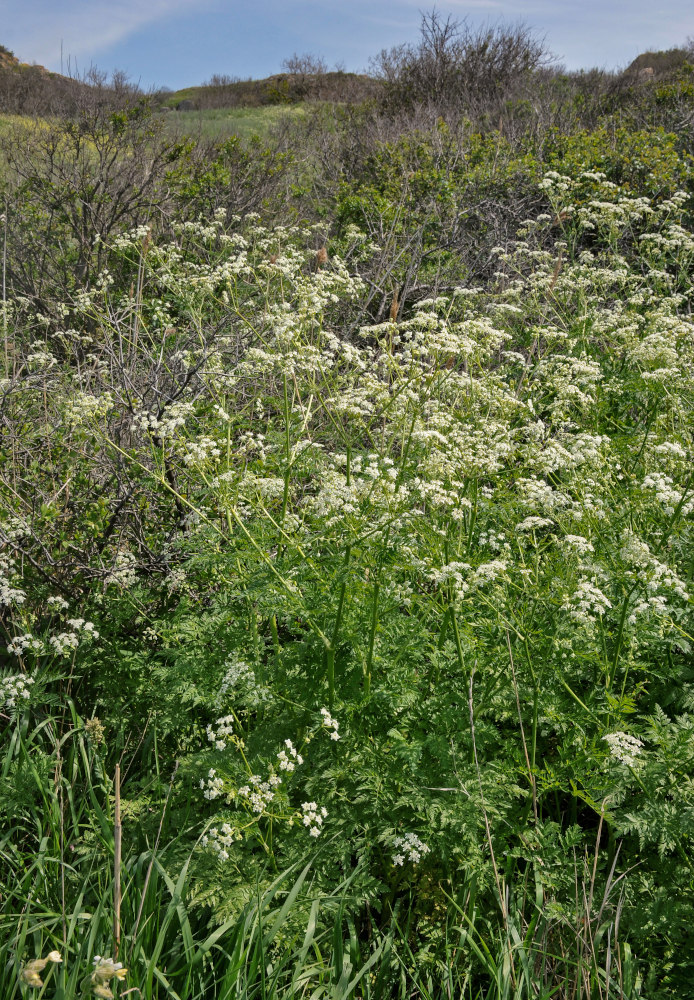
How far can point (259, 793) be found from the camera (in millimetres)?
2389

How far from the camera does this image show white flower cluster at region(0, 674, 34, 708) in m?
3.10

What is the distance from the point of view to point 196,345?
582 cm

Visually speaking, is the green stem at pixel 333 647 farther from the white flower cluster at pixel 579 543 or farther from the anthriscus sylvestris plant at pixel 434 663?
the white flower cluster at pixel 579 543

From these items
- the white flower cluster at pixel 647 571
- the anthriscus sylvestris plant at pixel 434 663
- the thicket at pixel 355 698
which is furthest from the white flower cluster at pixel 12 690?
the white flower cluster at pixel 647 571

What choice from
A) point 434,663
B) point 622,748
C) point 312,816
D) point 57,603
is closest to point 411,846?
point 312,816

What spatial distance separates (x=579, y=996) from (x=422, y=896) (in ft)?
2.18

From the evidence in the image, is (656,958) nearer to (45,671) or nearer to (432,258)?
(45,671)

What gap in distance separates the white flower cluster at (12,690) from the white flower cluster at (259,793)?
124cm

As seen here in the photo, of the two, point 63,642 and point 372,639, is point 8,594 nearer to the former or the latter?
point 63,642

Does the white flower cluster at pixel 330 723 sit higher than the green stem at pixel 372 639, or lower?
lower

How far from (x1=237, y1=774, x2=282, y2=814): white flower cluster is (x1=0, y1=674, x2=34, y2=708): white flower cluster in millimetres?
1237

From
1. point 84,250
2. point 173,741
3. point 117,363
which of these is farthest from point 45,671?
point 84,250

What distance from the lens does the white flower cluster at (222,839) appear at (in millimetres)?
2303

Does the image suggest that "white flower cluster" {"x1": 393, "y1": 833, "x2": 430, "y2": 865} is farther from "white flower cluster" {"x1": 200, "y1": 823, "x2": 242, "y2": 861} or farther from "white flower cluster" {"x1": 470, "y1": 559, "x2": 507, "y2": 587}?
"white flower cluster" {"x1": 470, "y1": 559, "x2": 507, "y2": 587}
